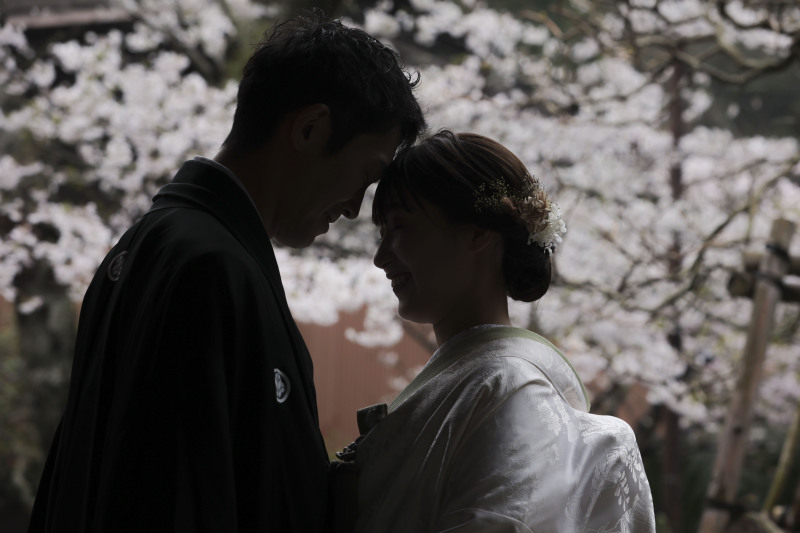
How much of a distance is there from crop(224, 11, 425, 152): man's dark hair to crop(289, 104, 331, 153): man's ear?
13 mm

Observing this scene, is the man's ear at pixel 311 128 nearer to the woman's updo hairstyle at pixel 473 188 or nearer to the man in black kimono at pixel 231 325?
the man in black kimono at pixel 231 325

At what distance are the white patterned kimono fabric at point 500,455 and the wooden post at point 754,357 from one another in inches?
84.2

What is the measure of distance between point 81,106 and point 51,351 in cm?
155

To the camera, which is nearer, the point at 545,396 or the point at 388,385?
the point at 545,396

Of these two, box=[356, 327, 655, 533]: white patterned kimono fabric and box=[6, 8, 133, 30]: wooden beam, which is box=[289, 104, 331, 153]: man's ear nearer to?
box=[356, 327, 655, 533]: white patterned kimono fabric

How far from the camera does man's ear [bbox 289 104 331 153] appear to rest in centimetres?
147

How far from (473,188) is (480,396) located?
42 centimetres

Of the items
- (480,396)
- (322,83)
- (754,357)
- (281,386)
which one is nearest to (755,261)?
(754,357)

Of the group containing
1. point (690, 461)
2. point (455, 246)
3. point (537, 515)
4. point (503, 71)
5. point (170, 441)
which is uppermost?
point (503, 71)

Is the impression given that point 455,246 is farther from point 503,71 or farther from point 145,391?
point 503,71

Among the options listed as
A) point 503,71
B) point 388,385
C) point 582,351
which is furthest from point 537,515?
point 388,385

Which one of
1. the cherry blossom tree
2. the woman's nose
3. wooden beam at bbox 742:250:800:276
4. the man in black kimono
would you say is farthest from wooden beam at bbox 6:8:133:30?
the man in black kimono

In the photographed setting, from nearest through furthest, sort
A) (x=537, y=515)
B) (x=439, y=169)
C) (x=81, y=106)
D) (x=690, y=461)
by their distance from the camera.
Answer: (x=537, y=515), (x=439, y=169), (x=81, y=106), (x=690, y=461)

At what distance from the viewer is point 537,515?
1459 millimetres
